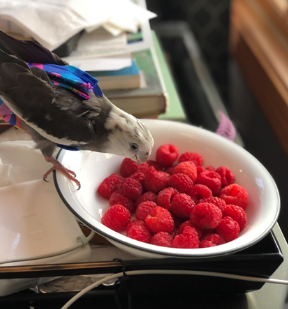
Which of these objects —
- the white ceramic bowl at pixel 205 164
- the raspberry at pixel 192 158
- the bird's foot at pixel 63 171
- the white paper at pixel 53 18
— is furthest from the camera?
the white paper at pixel 53 18

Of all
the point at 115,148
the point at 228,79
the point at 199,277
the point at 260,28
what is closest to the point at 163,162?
the point at 115,148

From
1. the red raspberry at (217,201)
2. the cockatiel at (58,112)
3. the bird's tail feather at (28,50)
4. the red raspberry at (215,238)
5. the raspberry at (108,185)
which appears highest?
the bird's tail feather at (28,50)

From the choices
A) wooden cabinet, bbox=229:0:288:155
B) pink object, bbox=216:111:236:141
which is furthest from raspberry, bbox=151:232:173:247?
wooden cabinet, bbox=229:0:288:155

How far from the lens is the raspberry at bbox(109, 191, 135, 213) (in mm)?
609

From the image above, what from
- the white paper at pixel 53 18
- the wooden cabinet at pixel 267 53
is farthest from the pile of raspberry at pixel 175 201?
the wooden cabinet at pixel 267 53

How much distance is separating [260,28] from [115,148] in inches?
40.5

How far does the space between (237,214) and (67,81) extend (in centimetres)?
37

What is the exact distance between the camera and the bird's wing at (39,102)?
0.55 meters

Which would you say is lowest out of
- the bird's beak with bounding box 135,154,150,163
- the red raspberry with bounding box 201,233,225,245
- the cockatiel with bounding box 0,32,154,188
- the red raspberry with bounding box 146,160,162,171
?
the red raspberry with bounding box 146,160,162,171

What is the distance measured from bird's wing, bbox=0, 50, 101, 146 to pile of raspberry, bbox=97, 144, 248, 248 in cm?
14

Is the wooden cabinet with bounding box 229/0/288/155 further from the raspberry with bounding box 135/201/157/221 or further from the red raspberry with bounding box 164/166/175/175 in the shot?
the raspberry with bounding box 135/201/157/221

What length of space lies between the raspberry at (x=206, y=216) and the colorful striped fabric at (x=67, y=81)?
0.87ft

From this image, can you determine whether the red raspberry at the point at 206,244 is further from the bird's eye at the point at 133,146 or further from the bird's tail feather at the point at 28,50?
the bird's tail feather at the point at 28,50

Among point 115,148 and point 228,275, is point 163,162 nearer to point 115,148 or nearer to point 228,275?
point 115,148
